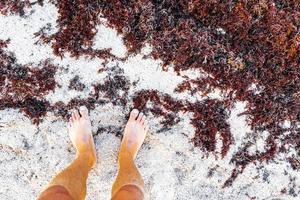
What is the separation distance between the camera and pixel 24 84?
4.75m

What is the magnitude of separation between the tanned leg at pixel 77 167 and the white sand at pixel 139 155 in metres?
0.13

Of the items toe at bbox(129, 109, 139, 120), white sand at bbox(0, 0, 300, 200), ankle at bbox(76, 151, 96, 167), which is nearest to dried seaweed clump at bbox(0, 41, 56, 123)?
white sand at bbox(0, 0, 300, 200)

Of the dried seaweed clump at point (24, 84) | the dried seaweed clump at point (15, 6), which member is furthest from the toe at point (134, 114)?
the dried seaweed clump at point (15, 6)

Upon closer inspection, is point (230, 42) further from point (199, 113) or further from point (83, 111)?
point (83, 111)

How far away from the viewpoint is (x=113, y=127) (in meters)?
4.90

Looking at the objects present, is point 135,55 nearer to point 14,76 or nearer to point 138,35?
point 138,35

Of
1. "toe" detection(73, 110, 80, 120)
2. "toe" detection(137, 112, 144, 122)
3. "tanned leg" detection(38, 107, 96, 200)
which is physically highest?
"toe" detection(73, 110, 80, 120)

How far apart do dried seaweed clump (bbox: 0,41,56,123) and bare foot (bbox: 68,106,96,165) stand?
35 cm

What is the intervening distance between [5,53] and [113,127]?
1.40 meters

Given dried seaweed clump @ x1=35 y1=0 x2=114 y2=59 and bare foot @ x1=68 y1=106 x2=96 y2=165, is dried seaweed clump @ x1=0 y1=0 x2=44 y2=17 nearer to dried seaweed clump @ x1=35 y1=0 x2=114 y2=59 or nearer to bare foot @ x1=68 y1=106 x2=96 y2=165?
dried seaweed clump @ x1=35 y1=0 x2=114 y2=59

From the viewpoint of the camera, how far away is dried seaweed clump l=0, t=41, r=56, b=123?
472 centimetres

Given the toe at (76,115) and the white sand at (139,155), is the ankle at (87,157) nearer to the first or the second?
the white sand at (139,155)

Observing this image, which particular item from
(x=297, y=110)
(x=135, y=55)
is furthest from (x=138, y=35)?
(x=297, y=110)

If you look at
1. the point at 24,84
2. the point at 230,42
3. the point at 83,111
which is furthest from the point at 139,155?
the point at 230,42
